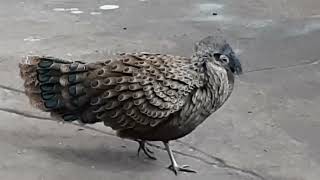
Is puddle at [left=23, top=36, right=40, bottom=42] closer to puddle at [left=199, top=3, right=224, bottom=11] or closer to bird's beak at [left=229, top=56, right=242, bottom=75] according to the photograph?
puddle at [left=199, top=3, right=224, bottom=11]

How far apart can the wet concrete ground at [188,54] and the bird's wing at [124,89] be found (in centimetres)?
33

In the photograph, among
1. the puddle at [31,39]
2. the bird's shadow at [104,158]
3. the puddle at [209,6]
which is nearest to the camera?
the bird's shadow at [104,158]

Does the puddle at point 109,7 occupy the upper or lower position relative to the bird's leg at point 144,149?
lower

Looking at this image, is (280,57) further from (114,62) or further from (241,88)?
(114,62)

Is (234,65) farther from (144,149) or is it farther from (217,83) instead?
(144,149)

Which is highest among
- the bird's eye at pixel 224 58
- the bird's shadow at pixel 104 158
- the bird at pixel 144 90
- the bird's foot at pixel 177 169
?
the bird's eye at pixel 224 58

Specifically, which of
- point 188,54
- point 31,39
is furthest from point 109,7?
point 188,54

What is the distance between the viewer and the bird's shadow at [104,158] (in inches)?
179

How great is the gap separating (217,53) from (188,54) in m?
2.42

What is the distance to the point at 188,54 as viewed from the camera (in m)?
6.82

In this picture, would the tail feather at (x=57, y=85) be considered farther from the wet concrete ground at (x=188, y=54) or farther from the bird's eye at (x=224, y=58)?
the bird's eye at (x=224, y=58)

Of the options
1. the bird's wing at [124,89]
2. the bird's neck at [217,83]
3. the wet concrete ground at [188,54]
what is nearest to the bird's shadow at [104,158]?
the wet concrete ground at [188,54]

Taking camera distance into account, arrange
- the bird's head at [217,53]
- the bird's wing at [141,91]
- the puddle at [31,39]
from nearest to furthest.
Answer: the bird's wing at [141,91]
the bird's head at [217,53]
the puddle at [31,39]

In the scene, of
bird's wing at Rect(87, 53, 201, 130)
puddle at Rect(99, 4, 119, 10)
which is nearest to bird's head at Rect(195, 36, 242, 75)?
bird's wing at Rect(87, 53, 201, 130)
